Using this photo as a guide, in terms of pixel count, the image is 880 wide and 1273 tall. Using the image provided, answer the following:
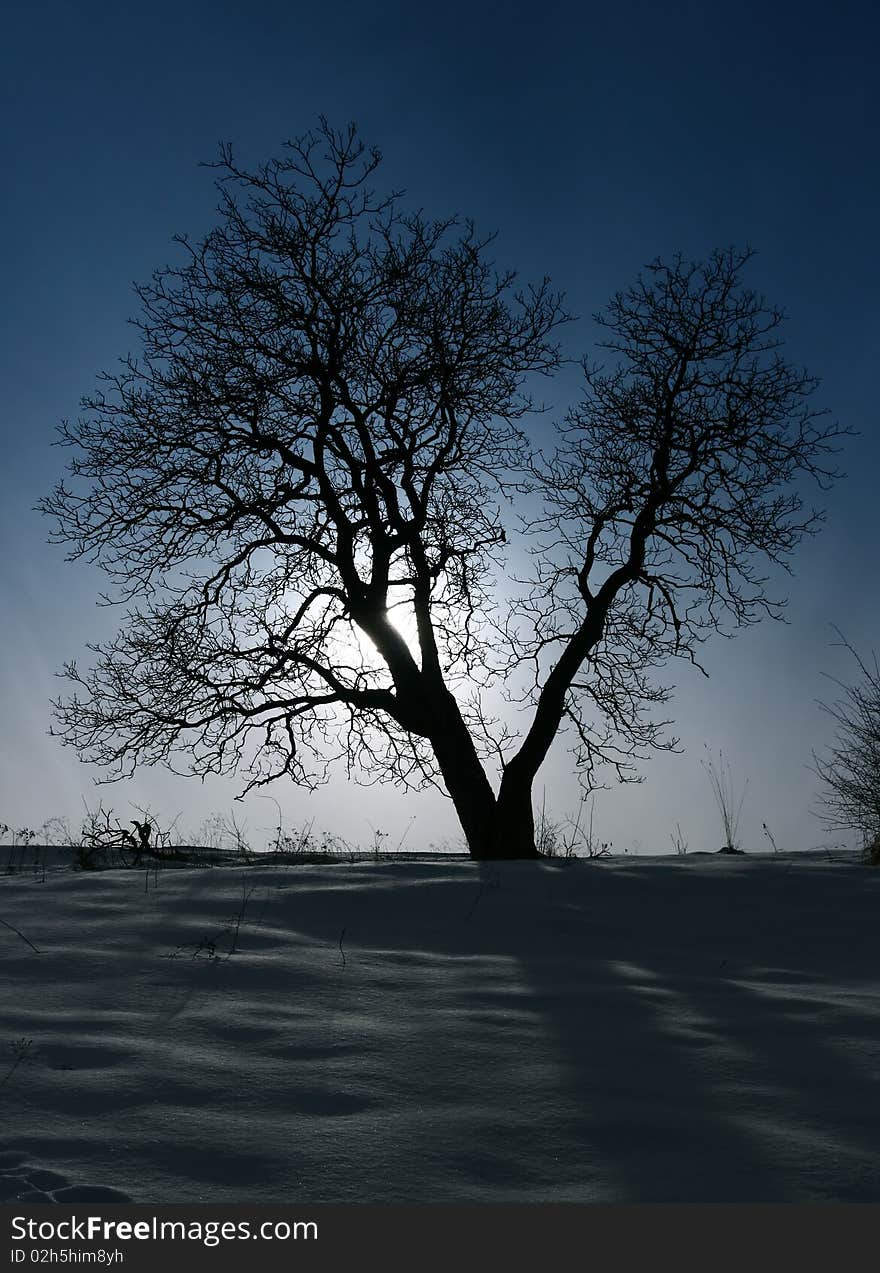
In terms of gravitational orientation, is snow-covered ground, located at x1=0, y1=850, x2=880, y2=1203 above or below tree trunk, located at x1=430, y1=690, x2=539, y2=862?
below

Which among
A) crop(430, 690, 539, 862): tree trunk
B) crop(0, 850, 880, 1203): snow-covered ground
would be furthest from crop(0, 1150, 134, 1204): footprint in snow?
crop(430, 690, 539, 862): tree trunk

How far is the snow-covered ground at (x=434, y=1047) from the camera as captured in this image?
2400 mm

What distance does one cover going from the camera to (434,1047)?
325 cm

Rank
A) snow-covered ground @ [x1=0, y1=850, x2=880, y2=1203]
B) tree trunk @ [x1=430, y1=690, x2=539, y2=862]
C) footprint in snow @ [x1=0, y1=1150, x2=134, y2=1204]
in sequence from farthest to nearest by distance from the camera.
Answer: tree trunk @ [x1=430, y1=690, x2=539, y2=862] < snow-covered ground @ [x1=0, y1=850, x2=880, y2=1203] < footprint in snow @ [x1=0, y1=1150, x2=134, y2=1204]

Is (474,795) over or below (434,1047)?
over

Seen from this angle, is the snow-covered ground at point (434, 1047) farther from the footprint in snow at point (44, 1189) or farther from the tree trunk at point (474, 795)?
the tree trunk at point (474, 795)

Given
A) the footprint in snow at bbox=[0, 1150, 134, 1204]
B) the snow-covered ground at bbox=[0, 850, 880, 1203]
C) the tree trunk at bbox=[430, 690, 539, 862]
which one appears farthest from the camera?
the tree trunk at bbox=[430, 690, 539, 862]

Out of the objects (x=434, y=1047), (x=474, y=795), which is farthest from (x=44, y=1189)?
(x=474, y=795)

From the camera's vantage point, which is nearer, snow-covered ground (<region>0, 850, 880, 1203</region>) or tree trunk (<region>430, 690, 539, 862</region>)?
snow-covered ground (<region>0, 850, 880, 1203</region>)

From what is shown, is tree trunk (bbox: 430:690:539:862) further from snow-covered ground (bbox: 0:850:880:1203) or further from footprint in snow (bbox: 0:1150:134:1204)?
footprint in snow (bbox: 0:1150:134:1204)

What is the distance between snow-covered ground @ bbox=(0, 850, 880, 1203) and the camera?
94.5 inches

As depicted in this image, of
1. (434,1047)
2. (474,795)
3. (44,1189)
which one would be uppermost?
(474,795)

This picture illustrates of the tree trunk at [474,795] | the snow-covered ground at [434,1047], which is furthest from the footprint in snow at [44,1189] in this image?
the tree trunk at [474,795]

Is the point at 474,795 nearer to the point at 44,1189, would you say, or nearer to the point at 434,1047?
the point at 434,1047
